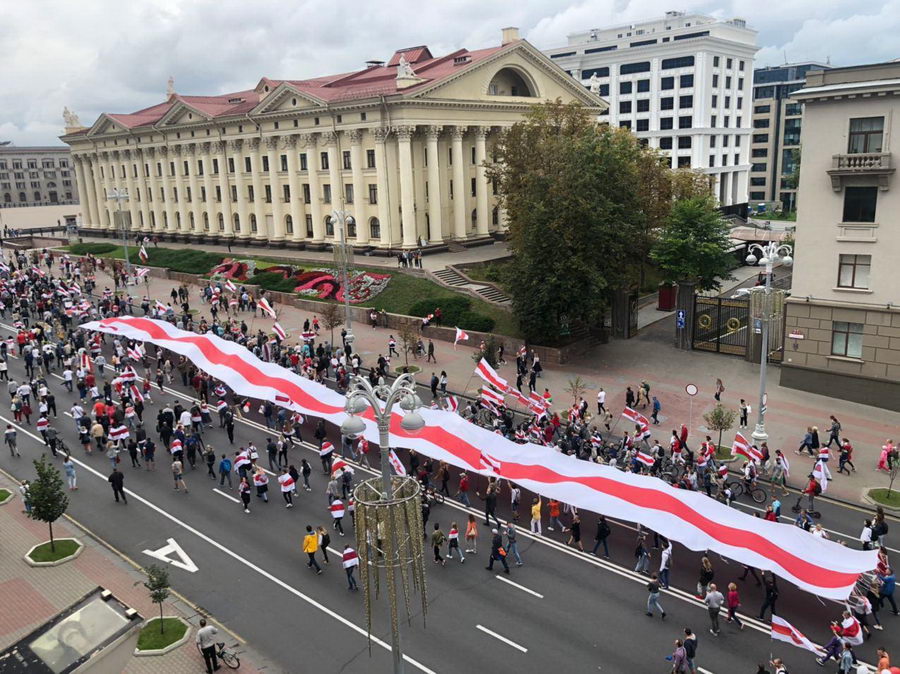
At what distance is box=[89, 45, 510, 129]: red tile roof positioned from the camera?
6050cm

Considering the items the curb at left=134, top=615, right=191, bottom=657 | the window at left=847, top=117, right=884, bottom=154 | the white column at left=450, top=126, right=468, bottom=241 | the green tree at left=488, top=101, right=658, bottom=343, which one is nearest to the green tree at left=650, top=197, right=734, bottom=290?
the green tree at left=488, top=101, right=658, bottom=343

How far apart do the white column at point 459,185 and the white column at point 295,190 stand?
15.2 metres

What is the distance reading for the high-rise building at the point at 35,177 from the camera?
142875 mm

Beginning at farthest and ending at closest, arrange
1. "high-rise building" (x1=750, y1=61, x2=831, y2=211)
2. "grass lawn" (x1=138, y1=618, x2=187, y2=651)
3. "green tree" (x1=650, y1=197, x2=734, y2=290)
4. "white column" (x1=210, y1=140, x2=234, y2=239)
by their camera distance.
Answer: "high-rise building" (x1=750, y1=61, x2=831, y2=211) < "white column" (x1=210, y1=140, x2=234, y2=239) < "green tree" (x1=650, y1=197, x2=734, y2=290) < "grass lawn" (x1=138, y1=618, x2=187, y2=651)

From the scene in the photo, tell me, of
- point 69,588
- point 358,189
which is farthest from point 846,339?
point 358,189

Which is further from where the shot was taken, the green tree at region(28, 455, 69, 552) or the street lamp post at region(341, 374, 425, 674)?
the green tree at region(28, 455, 69, 552)

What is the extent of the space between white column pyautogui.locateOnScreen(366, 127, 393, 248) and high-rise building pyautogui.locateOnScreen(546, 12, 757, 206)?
50371 mm

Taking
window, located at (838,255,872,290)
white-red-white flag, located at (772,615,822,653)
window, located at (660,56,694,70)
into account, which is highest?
window, located at (660,56,694,70)

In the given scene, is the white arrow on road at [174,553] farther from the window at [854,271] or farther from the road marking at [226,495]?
the window at [854,271]

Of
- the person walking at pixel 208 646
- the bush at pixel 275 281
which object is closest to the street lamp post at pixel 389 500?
the person walking at pixel 208 646

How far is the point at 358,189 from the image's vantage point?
206 ft

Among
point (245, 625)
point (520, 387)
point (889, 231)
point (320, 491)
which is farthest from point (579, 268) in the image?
point (245, 625)

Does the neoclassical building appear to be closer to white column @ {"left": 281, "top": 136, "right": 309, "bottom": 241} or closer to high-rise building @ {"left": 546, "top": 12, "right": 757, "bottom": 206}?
white column @ {"left": 281, "top": 136, "right": 309, "bottom": 241}

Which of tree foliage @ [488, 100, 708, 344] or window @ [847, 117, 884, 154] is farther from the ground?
window @ [847, 117, 884, 154]
